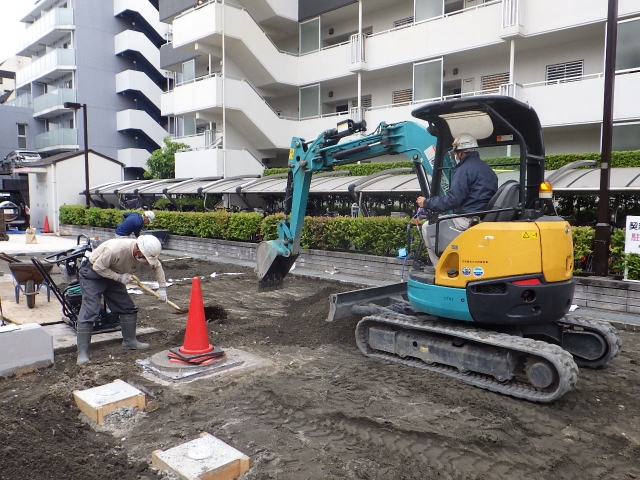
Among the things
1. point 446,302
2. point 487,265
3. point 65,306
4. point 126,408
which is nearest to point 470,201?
point 487,265

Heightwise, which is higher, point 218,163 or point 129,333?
point 218,163

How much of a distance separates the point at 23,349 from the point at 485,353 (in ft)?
15.5

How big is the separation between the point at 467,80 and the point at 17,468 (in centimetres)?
1743

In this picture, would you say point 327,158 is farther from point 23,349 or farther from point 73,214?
point 73,214

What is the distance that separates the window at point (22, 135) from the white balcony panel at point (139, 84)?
30.4 ft

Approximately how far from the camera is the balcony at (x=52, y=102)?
107 ft

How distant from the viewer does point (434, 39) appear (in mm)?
17000

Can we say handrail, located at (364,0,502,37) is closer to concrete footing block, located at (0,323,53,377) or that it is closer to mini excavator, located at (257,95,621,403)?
mini excavator, located at (257,95,621,403)

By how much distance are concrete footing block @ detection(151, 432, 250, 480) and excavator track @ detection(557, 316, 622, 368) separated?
3.81 meters

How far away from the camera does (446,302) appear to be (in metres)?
5.03

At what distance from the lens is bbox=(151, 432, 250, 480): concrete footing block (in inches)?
125

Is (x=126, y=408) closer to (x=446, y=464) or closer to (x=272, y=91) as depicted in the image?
(x=446, y=464)

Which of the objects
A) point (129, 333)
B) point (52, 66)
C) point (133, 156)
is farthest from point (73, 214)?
point (129, 333)

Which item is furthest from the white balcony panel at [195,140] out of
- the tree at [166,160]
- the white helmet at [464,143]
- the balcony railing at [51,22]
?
the white helmet at [464,143]
